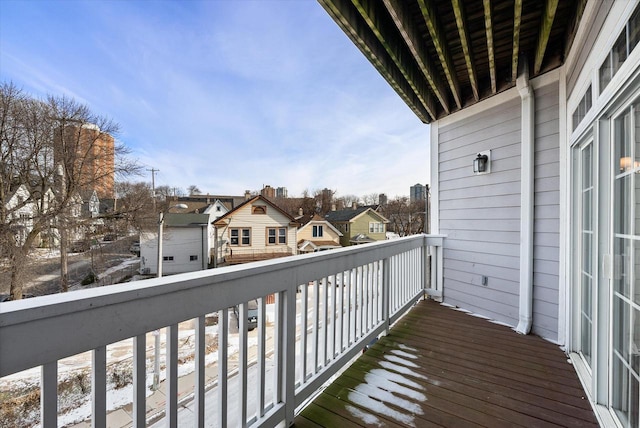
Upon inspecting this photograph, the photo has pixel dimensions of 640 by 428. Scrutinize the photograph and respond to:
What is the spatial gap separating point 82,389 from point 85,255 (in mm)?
9905

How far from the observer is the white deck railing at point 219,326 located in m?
0.70

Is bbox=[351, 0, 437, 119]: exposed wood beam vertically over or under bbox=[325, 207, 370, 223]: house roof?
over

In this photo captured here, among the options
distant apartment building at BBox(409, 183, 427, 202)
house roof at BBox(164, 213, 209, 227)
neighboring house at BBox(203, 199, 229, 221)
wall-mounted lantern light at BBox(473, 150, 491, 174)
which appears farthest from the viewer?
distant apartment building at BBox(409, 183, 427, 202)

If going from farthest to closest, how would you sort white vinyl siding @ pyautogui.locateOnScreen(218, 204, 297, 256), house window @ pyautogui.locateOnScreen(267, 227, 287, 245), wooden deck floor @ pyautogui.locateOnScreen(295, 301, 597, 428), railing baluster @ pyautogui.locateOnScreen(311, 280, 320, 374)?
1. house window @ pyautogui.locateOnScreen(267, 227, 287, 245)
2. white vinyl siding @ pyautogui.locateOnScreen(218, 204, 297, 256)
3. railing baluster @ pyautogui.locateOnScreen(311, 280, 320, 374)
4. wooden deck floor @ pyautogui.locateOnScreen(295, 301, 597, 428)

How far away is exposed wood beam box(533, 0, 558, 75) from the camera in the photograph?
1922 millimetres

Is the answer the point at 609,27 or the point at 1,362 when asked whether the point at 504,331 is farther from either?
the point at 1,362

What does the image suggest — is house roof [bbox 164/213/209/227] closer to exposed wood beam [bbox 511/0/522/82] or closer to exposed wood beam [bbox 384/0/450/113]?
exposed wood beam [bbox 384/0/450/113]

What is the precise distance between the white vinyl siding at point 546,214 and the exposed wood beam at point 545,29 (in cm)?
29

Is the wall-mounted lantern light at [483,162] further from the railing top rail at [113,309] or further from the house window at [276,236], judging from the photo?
the house window at [276,236]

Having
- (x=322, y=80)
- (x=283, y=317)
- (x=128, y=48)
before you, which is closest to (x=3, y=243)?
(x=128, y=48)

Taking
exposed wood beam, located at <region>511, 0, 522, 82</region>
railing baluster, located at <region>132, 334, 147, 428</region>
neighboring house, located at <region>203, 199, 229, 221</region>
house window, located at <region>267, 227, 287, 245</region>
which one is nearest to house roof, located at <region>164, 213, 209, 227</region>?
neighboring house, located at <region>203, 199, 229, 221</region>

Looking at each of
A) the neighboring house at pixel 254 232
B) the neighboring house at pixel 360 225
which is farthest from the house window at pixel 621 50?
the neighboring house at pixel 360 225

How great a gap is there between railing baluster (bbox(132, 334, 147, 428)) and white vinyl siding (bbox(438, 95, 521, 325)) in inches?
135

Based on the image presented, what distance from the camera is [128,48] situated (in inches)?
309
